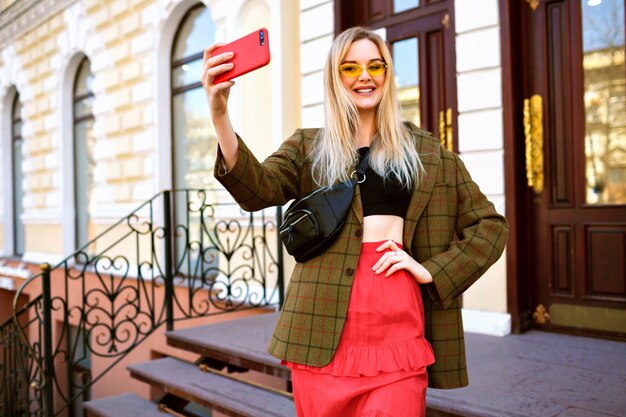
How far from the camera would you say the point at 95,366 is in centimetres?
816

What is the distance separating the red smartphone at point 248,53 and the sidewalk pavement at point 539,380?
75.6 inches

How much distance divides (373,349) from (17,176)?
501 inches

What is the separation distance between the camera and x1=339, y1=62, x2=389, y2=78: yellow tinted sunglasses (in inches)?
68.8

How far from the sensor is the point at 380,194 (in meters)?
1.75

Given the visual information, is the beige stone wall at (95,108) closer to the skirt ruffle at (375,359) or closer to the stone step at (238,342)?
the stone step at (238,342)

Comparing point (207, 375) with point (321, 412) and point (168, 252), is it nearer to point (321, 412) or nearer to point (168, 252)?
point (168, 252)

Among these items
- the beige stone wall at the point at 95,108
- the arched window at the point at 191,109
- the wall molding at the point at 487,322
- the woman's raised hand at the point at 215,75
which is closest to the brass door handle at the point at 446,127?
the wall molding at the point at 487,322

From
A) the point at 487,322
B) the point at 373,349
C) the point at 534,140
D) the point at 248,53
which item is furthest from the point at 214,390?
the point at 248,53

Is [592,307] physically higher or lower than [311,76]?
lower

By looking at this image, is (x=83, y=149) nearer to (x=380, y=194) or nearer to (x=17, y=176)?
(x=17, y=176)

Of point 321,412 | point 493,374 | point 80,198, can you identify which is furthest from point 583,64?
point 80,198

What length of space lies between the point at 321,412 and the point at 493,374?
1.87 meters

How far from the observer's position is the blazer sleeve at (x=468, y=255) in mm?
1696

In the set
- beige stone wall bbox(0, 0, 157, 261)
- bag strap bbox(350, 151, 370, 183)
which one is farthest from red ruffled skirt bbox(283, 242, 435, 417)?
beige stone wall bbox(0, 0, 157, 261)
